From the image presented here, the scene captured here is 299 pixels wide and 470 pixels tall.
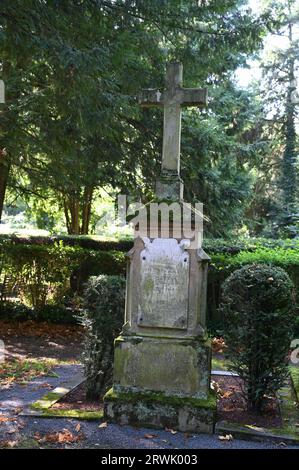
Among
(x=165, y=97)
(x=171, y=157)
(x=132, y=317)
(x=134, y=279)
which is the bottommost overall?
(x=132, y=317)

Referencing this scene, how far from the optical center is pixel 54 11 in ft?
22.2

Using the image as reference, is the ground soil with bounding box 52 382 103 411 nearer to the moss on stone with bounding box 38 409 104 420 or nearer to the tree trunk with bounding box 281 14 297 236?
the moss on stone with bounding box 38 409 104 420

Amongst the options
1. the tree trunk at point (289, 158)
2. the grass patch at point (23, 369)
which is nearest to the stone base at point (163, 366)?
the grass patch at point (23, 369)

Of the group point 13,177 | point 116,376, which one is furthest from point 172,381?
point 13,177

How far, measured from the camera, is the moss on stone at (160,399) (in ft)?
15.0

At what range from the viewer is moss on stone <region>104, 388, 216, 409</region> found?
458 cm

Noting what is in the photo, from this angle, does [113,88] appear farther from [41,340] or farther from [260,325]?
[41,340]

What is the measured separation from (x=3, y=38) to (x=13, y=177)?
27.1 ft

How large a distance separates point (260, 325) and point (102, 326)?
67.9 inches

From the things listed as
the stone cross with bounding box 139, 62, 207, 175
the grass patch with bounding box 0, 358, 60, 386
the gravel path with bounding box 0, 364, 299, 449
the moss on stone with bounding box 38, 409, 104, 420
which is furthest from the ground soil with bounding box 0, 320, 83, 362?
the stone cross with bounding box 139, 62, 207, 175

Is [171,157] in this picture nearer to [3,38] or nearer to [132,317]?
[132,317]

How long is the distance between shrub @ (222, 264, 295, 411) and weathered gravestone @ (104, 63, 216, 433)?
382mm

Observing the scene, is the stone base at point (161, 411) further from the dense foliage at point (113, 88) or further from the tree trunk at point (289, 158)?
the tree trunk at point (289, 158)
